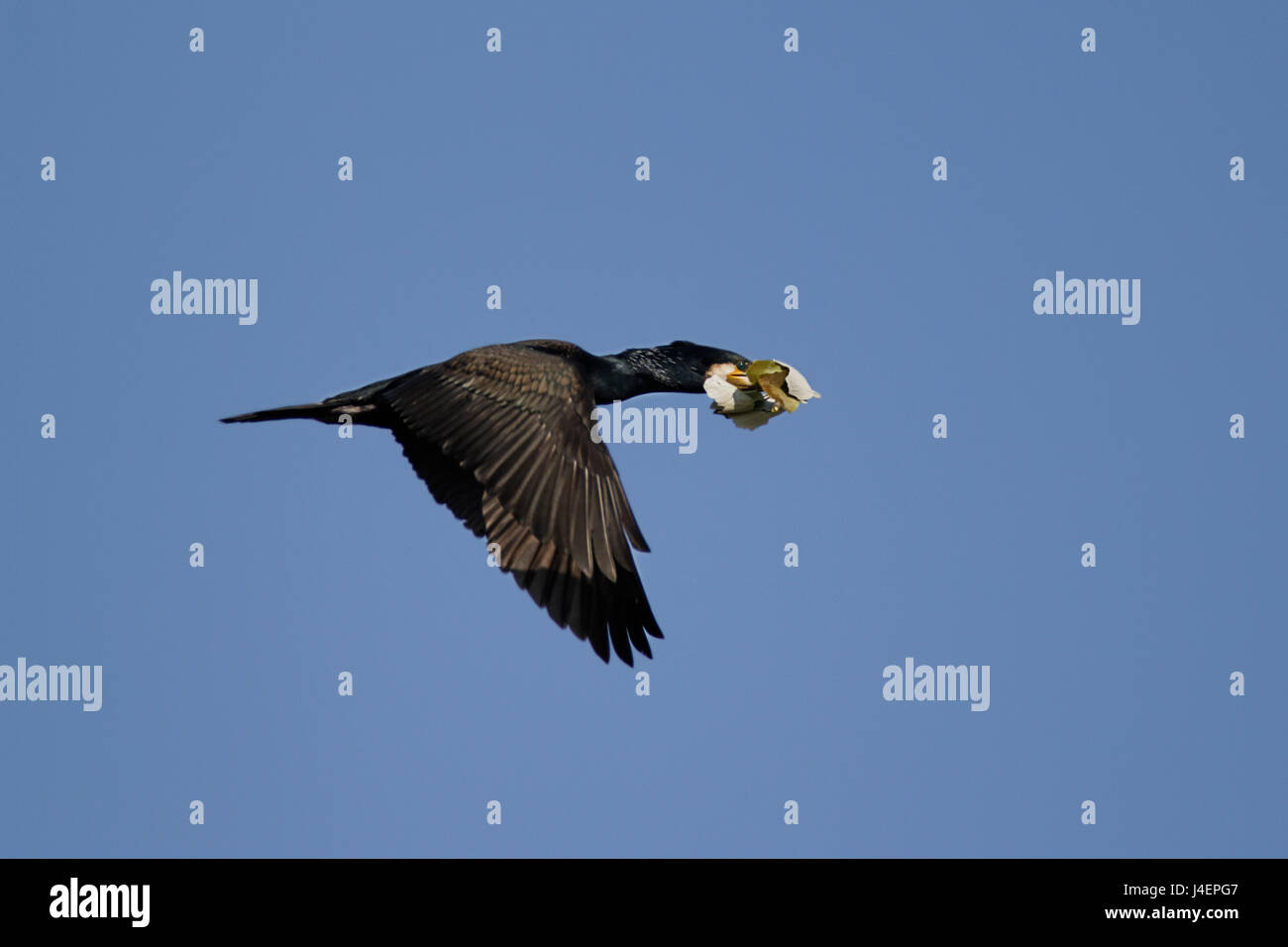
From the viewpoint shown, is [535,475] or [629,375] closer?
[535,475]

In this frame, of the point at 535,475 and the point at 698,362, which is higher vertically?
the point at 698,362

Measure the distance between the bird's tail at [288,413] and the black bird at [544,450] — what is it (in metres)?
0.01

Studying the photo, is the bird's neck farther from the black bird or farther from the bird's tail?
the bird's tail

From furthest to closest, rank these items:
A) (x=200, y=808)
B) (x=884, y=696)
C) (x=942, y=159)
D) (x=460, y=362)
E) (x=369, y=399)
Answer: (x=884, y=696), (x=942, y=159), (x=200, y=808), (x=369, y=399), (x=460, y=362)

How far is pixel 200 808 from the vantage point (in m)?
18.7

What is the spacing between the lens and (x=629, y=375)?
14.1 m

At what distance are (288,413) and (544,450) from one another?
2.77 m

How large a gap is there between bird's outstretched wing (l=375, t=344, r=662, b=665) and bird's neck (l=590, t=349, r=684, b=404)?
0.80 m

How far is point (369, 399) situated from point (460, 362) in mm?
1200

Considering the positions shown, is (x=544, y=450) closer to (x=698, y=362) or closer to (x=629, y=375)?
(x=629, y=375)

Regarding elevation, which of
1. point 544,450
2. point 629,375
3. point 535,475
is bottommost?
point 535,475

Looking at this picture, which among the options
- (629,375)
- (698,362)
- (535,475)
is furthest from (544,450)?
(698,362)

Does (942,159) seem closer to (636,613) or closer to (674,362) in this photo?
(674,362)
